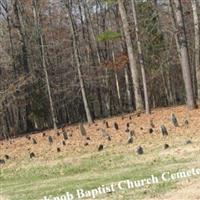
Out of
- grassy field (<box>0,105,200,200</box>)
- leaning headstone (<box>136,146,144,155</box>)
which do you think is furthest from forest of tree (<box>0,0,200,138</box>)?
leaning headstone (<box>136,146,144,155</box>)

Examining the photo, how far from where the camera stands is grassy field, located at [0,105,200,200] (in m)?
9.78

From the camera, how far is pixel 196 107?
23.0 metres

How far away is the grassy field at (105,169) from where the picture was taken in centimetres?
978

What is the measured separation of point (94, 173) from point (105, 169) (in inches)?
13.6

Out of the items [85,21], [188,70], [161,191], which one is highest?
[85,21]

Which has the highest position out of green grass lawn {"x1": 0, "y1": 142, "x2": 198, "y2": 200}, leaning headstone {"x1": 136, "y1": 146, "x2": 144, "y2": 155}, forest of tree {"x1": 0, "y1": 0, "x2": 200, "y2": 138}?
forest of tree {"x1": 0, "y1": 0, "x2": 200, "y2": 138}

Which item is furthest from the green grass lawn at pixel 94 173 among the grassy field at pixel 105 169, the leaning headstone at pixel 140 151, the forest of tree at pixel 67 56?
the forest of tree at pixel 67 56

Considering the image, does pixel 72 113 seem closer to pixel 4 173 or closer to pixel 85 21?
pixel 85 21

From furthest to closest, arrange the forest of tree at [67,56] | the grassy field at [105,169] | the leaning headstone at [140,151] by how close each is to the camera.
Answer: the forest of tree at [67,56] → the leaning headstone at [140,151] → the grassy field at [105,169]

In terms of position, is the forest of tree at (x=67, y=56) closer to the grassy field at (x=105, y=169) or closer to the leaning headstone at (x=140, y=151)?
the grassy field at (x=105, y=169)

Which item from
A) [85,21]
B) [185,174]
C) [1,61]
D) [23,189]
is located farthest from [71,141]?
[85,21]

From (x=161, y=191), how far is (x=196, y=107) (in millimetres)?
14805

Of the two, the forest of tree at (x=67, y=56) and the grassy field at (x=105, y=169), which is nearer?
the grassy field at (x=105, y=169)

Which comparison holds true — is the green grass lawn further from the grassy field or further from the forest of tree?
the forest of tree
